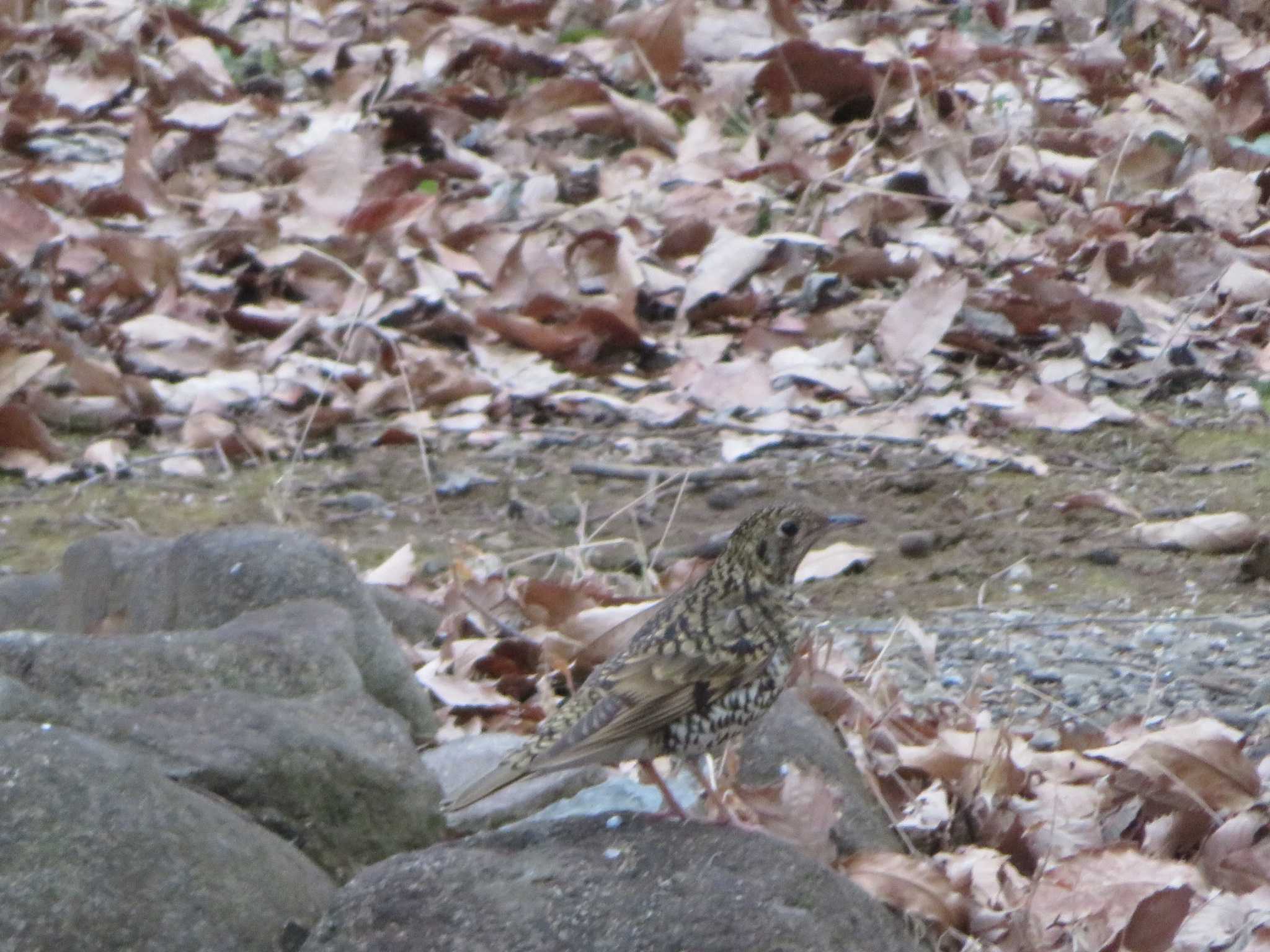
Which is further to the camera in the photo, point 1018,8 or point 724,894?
point 1018,8

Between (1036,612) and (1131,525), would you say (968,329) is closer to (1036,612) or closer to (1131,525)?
(1131,525)

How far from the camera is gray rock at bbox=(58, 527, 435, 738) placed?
4.58 metres

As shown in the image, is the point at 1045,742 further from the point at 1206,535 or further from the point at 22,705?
the point at 22,705

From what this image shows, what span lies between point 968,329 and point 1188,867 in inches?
148

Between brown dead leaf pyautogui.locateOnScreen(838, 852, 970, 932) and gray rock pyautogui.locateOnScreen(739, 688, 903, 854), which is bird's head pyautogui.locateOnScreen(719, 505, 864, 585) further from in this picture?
brown dead leaf pyautogui.locateOnScreen(838, 852, 970, 932)

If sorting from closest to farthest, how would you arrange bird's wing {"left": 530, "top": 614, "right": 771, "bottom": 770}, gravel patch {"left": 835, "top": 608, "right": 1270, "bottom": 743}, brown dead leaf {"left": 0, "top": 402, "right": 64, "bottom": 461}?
1. bird's wing {"left": 530, "top": 614, "right": 771, "bottom": 770}
2. gravel patch {"left": 835, "top": 608, "right": 1270, "bottom": 743}
3. brown dead leaf {"left": 0, "top": 402, "right": 64, "bottom": 461}

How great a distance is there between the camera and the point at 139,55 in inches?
421

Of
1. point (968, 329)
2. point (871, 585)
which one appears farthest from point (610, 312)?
point (871, 585)

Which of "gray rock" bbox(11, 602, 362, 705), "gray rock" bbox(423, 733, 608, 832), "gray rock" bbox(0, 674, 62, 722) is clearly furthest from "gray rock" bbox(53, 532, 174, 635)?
"gray rock" bbox(0, 674, 62, 722)

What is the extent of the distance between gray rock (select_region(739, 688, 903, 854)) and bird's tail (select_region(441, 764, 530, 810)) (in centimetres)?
81

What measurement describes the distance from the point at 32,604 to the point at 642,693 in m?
2.19

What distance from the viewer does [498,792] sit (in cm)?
411

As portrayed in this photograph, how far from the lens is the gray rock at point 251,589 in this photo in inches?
180

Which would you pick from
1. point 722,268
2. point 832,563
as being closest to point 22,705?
point 832,563
